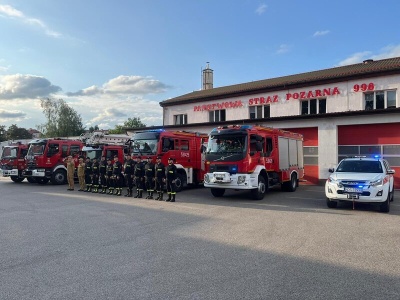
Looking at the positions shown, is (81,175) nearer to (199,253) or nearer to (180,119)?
(199,253)

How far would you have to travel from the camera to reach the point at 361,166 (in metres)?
11.6

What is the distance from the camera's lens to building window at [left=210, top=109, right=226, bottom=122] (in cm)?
2795

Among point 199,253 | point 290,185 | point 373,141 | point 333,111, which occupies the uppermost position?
point 333,111

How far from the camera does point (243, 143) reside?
13.2 metres

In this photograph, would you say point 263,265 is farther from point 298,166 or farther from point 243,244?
point 298,166

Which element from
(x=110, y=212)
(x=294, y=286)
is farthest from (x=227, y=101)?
(x=294, y=286)

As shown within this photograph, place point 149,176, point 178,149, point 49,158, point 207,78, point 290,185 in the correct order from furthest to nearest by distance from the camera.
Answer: point 207,78 → point 49,158 → point 178,149 → point 290,185 → point 149,176

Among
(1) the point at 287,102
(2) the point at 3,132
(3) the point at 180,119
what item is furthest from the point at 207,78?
(2) the point at 3,132

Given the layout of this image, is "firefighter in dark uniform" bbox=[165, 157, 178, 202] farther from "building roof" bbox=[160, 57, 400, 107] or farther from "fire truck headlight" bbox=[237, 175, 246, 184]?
"building roof" bbox=[160, 57, 400, 107]

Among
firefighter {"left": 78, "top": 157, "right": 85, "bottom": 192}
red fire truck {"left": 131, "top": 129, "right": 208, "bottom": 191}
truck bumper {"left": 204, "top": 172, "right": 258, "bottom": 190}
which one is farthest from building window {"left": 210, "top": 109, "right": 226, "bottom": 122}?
truck bumper {"left": 204, "top": 172, "right": 258, "bottom": 190}

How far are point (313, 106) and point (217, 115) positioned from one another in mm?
8004

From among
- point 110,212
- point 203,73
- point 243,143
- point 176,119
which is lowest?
point 110,212

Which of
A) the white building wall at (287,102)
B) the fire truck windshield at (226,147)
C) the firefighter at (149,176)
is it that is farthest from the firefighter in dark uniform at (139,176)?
the white building wall at (287,102)

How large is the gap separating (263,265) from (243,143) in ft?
26.2
